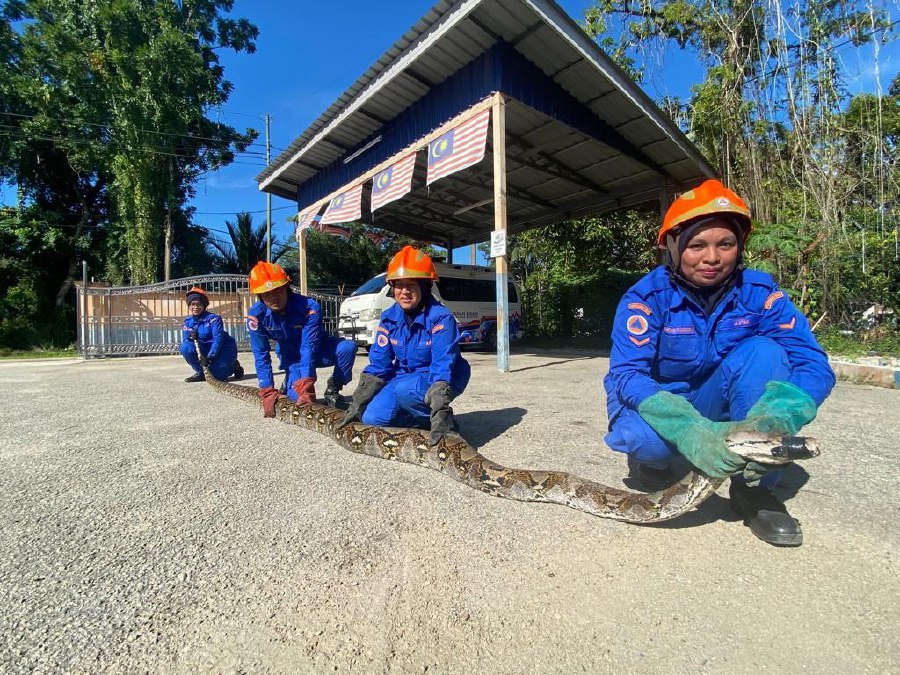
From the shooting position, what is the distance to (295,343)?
4770 millimetres

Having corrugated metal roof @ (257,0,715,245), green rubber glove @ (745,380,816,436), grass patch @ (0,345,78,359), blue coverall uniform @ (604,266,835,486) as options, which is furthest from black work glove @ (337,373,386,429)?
grass patch @ (0,345,78,359)

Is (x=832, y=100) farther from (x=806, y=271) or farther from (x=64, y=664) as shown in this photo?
(x=64, y=664)

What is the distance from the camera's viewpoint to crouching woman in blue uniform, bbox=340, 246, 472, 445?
313 cm

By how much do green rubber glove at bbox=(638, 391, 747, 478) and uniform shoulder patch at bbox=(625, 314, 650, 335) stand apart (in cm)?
36

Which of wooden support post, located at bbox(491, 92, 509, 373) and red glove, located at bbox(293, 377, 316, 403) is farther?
wooden support post, located at bbox(491, 92, 509, 373)

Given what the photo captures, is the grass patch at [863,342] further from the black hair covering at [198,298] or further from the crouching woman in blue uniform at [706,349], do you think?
the black hair covering at [198,298]

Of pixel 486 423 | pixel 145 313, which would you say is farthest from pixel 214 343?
pixel 145 313

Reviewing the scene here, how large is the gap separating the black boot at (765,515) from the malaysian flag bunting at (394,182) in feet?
25.8

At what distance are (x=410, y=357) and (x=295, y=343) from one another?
6.48ft

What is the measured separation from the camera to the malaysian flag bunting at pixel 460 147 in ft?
23.6

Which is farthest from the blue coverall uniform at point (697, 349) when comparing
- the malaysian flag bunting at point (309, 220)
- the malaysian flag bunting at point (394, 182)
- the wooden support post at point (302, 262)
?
the malaysian flag bunting at point (309, 220)

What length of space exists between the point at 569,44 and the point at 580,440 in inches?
262

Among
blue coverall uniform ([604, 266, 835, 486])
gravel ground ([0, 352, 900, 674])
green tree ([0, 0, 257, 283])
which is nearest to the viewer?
gravel ground ([0, 352, 900, 674])

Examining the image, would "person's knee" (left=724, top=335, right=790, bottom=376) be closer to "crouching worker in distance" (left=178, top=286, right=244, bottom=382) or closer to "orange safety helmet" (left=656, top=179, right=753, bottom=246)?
"orange safety helmet" (left=656, top=179, right=753, bottom=246)
